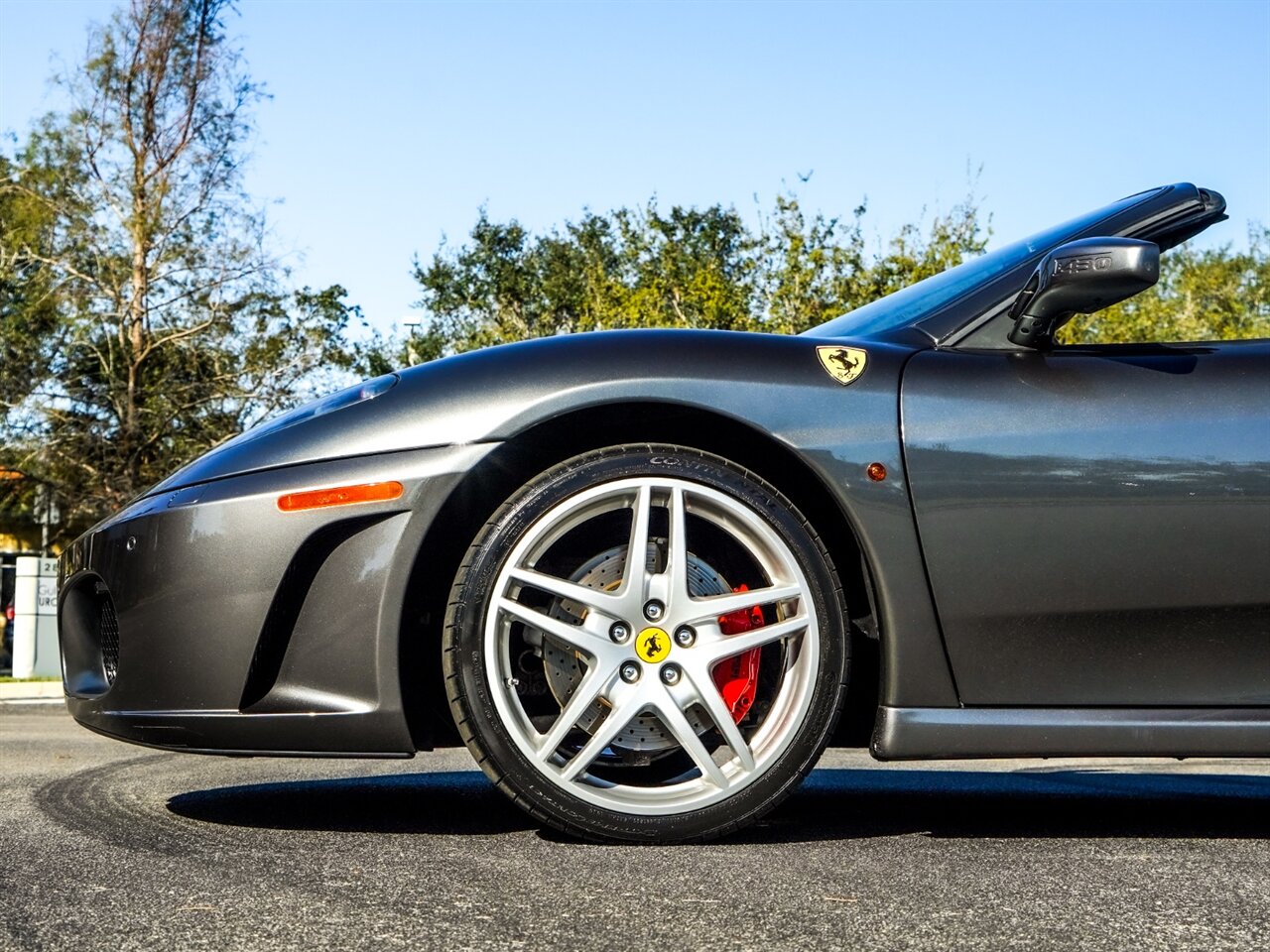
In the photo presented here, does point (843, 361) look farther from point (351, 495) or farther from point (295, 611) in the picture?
point (295, 611)

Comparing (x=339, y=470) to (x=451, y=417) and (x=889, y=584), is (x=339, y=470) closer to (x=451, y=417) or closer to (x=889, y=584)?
(x=451, y=417)

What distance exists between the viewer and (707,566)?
2852mm

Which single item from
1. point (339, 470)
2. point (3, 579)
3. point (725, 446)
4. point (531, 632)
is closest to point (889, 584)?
point (725, 446)

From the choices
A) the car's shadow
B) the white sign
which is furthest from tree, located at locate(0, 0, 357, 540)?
the car's shadow

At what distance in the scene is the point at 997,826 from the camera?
311cm

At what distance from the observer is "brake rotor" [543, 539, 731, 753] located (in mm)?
2771

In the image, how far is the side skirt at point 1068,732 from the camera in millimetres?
2746

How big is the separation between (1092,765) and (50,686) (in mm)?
8700

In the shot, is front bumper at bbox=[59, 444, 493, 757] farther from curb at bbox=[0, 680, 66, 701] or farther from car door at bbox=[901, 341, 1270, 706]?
curb at bbox=[0, 680, 66, 701]

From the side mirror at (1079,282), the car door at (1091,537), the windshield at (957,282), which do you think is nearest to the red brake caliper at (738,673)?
the car door at (1091,537)

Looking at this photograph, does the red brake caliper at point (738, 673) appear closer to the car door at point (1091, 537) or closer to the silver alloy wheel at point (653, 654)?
the silver alloy wheel at point (653, 654)

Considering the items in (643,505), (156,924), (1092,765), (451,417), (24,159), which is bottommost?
(1092,765)

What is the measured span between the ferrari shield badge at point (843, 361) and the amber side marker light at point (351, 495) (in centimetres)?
87

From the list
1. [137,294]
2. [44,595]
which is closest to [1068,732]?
[44,595]
